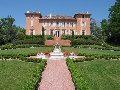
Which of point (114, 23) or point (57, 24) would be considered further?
point (57, 24)

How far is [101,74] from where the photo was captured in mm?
20250

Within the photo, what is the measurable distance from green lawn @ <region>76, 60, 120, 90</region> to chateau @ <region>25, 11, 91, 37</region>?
43.1m

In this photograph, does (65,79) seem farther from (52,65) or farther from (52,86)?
(52,65)

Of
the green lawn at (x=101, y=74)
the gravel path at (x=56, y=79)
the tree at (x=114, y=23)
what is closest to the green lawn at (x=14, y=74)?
the gravel path at (x=56, y=79)

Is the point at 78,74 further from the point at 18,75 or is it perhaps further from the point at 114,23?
the point at 114,23

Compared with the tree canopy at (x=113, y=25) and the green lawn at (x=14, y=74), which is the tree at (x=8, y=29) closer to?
the tree canopy at (x=113, y=25)

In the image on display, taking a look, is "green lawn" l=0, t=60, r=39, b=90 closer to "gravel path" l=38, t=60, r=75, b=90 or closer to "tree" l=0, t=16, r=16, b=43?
"gravel path" l=38, t=60, r=75, b=90

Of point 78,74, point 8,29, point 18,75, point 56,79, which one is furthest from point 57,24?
point 56,79

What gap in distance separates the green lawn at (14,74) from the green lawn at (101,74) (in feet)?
13.7

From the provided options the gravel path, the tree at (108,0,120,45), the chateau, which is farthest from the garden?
the chateau

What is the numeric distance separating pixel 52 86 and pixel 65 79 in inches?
80.4

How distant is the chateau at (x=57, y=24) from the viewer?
217 feet

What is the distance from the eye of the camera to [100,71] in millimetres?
21125

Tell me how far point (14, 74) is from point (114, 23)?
40.5m
